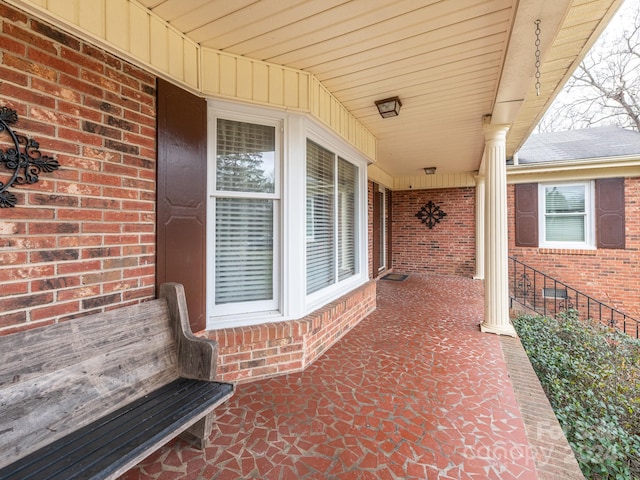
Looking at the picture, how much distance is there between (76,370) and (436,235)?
7.71 m

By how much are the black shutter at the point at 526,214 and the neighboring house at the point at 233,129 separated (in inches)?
151

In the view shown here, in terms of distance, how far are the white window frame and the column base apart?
14.4 feet

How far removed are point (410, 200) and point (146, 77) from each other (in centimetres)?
713

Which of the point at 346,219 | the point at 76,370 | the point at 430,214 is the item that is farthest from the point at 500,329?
the point at 430,214

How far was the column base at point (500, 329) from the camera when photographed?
344 centimetres

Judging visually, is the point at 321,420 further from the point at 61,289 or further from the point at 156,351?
the point at 61,289

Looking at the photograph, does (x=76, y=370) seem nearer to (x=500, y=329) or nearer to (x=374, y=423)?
(x=374, y=423)

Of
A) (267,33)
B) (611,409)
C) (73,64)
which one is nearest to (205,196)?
(73,64)

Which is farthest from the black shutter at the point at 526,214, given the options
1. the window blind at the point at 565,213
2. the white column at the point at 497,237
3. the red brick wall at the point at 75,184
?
the red brick wall at the point at 75,184

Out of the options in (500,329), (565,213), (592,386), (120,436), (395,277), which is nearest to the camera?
(120,436)

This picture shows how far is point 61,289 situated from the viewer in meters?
1.55

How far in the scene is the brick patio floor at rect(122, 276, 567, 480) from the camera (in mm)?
1562

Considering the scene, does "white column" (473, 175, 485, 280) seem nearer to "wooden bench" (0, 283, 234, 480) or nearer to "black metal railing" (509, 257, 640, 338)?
"black metal railing" (509, 257, 640, 338)

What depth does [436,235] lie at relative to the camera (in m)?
7.85
